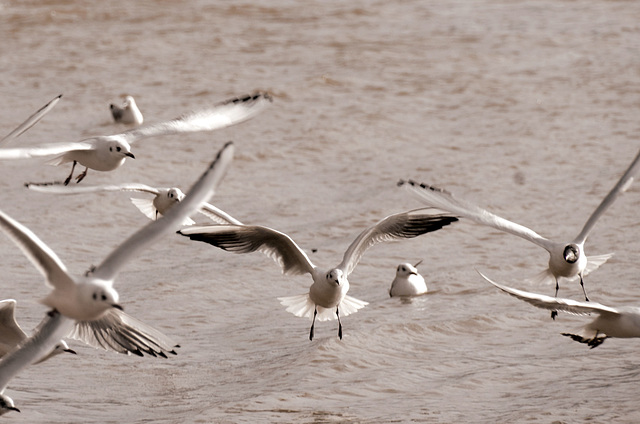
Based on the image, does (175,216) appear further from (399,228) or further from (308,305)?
(308,305)

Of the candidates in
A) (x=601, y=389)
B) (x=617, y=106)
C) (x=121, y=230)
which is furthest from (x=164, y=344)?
(x=617, y=106)

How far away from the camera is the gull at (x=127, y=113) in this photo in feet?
51.4

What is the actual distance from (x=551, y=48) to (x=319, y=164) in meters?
7.95

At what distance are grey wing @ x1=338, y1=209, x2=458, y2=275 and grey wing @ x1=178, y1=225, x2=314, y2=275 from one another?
0.35 meters

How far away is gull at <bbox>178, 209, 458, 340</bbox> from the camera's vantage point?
8.12 m

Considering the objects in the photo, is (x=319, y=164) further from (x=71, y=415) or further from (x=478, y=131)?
(x=71, y=415)

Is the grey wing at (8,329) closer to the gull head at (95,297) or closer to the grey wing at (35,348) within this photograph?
the grey wing at (35,348)

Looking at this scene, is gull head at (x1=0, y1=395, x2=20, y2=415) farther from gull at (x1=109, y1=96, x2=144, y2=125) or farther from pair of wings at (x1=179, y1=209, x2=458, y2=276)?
gull at (x1=109, y1=96, x2=144, y2=125)

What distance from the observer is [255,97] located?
8.96m

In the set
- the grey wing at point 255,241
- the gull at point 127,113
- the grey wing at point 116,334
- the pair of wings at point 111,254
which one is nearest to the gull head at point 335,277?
the grey wing at point 255,241

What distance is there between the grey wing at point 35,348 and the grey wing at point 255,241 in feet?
5.00

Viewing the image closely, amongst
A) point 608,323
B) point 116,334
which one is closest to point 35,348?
point 116,334

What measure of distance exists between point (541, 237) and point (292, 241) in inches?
79.8

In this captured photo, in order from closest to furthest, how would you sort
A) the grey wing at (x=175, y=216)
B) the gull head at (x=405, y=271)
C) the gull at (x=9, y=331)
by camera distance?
1. the grey wing at (x=175, y=216)
2. the gull at (x=9, y=331)
3. the gull head at (x=405, y=271)
